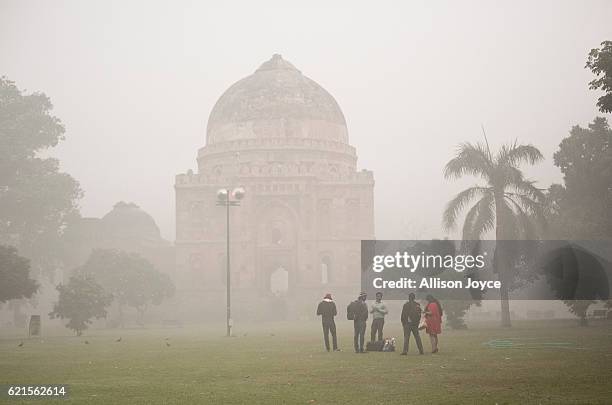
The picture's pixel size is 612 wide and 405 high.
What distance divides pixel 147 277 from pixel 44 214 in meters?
9.98

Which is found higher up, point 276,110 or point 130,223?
point 276,110

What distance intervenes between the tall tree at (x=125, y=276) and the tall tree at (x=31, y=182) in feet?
21.4

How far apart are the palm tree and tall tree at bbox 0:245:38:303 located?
686 inches

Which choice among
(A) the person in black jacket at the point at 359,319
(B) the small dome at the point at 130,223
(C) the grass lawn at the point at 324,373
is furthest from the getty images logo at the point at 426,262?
(B) the small dome at the point at 130,223

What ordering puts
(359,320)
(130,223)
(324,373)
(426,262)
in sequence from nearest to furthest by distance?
1. (324,373)
2. (359,320)
3. (426,262)
4. (130,223)

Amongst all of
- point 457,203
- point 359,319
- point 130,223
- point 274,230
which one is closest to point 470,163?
point 457,203

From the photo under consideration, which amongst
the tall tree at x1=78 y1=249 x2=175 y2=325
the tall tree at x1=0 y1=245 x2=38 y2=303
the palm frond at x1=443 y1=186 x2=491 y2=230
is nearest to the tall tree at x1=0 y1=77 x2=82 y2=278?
the tall tree at x1=78 y1=249 x2=175 y2=325

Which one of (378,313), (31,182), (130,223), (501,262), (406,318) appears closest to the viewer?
(406,318)

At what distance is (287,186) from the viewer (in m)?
58.2

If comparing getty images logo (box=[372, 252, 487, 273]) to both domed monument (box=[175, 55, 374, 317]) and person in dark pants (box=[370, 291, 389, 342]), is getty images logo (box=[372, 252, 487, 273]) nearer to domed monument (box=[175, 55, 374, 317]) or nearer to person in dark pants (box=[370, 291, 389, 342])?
domed monument (box=[175, 55, 374, 317])

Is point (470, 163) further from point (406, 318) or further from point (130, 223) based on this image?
point (130, 223)

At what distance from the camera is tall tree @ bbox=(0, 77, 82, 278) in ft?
165

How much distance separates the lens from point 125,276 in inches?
1786

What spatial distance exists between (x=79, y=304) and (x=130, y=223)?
39.9 m
